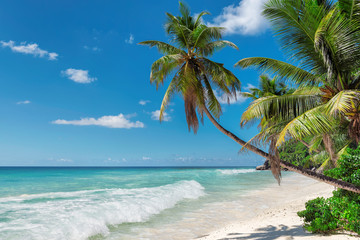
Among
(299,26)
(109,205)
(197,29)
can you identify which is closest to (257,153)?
(299,26)

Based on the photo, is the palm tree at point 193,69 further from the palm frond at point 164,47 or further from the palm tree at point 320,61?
the palm tree at point 320,61

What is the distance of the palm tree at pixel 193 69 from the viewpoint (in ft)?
26.5

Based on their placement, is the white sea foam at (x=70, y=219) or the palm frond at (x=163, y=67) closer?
the palm frond at (x=163, y=67)

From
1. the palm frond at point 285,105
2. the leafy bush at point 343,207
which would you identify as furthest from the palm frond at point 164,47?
the leafy bush at point 343,207

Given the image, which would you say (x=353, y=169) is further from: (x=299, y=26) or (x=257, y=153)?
(x=299, y=26)

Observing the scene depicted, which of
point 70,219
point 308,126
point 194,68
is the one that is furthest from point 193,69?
point 70,219

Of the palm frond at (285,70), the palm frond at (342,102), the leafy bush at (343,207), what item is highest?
the palm frond at (285,70)

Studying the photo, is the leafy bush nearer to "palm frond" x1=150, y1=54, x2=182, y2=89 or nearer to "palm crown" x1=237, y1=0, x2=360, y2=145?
"palm crown" x1=237, y1=0, x2=360, y2=145

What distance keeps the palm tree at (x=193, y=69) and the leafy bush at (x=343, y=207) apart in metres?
4.09

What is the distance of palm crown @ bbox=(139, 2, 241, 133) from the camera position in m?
8.17

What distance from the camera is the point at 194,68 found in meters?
8.56

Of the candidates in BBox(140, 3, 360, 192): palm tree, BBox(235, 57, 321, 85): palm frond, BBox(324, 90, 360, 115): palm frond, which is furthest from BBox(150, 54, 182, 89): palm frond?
BBox(324, 90, 360, 115): palm frond

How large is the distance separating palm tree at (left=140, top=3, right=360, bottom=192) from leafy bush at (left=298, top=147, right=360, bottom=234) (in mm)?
4094

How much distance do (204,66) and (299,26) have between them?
3.74m
